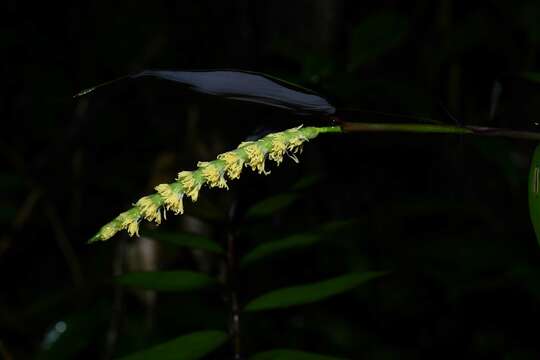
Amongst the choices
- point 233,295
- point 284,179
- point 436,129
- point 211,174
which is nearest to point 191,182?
point 211,174

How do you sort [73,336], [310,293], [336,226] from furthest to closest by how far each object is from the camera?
1. [73,336]
2. [336,226]
3. [310,293]

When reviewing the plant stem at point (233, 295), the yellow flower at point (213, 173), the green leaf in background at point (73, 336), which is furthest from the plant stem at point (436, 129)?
the green leaf in background at point (73, 336)

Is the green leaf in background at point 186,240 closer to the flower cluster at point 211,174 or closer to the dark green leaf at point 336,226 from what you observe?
the dark green leaf at point 336,226

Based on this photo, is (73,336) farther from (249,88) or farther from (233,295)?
(249,88)

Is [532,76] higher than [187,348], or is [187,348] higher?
[532,76]

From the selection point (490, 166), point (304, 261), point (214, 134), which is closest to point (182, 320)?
point (304, 261)

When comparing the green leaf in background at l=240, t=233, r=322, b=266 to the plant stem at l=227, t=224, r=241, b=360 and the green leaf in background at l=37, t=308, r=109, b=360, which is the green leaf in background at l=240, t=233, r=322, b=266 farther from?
the green leaf in background at l=37, t=308, r=109, b=360

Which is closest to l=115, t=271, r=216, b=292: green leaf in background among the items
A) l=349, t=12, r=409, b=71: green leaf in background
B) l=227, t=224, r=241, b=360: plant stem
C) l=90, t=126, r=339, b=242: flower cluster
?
l=227, t=224, r=241, b=360: plant stem
